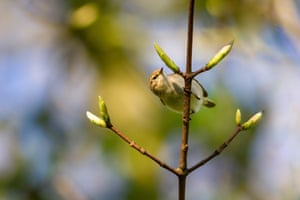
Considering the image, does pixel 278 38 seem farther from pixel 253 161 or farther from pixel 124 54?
pixel 124 54

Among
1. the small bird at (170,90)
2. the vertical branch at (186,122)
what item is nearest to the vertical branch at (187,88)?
the vertical branch at (186,122)

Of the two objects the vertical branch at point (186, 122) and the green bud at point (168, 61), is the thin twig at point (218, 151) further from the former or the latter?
the green bud at point (168, 61)

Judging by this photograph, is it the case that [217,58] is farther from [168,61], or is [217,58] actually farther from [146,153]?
[146,153]

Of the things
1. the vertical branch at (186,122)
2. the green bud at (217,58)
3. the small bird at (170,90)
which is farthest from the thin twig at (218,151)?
the small bird at (170,90)

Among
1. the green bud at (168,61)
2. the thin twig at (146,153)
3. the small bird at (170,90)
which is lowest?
the thin twig at (146,153)

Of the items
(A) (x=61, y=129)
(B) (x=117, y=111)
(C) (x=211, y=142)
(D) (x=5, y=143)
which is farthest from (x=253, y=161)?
(D) (x=5, y=143)

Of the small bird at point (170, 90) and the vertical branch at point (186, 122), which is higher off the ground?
the small bird at point (170, 90)

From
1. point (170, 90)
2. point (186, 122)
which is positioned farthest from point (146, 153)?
point (170, 90)

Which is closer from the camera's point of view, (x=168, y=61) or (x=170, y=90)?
(x=168, y=61)

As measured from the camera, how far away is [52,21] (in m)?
3.82

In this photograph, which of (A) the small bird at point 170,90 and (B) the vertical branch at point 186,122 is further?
(A) the small bird at point 170,90

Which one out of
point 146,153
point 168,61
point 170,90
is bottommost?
point 146,153

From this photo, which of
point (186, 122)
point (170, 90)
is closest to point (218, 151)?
point (186, 122)

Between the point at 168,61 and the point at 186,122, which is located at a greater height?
the point at 168,61
